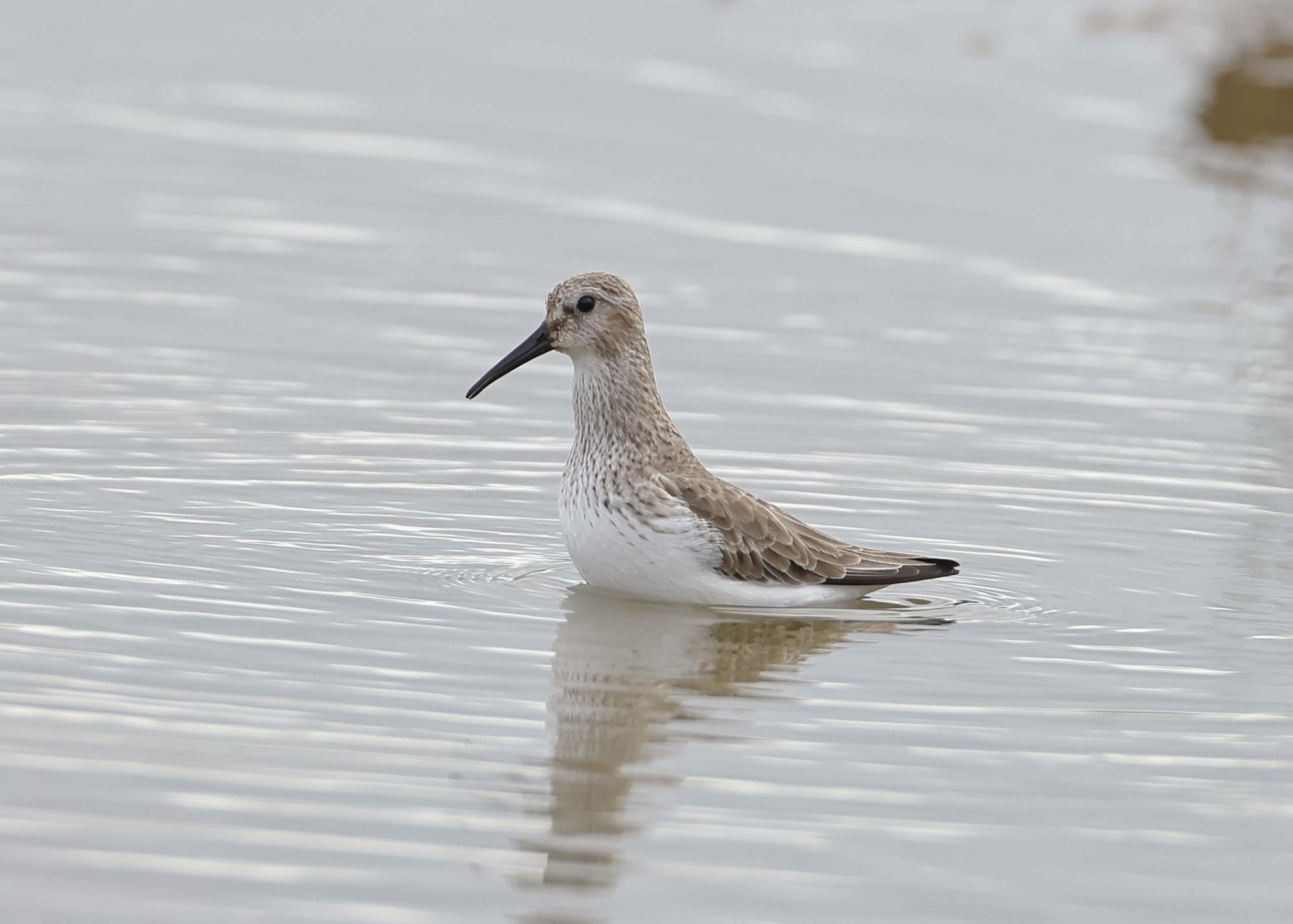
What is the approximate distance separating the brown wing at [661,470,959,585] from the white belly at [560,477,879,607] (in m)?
0.08

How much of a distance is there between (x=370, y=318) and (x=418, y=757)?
27.4 ft

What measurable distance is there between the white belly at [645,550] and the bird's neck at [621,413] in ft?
0.90

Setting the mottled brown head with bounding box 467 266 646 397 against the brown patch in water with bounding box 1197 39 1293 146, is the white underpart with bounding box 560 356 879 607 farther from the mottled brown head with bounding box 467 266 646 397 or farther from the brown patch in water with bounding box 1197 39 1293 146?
the brown patch in water with bounding box 1197 39 1293 146

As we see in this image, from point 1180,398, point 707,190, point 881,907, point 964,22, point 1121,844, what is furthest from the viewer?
point 964,22

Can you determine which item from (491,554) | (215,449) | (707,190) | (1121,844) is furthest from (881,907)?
(707,190)

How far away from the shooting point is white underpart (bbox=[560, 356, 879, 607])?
398 inches

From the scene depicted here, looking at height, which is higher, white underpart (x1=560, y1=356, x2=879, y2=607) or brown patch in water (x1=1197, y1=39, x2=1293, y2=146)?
brown patch in water (x1=1197, y1=39, x2=1293, y2=146)

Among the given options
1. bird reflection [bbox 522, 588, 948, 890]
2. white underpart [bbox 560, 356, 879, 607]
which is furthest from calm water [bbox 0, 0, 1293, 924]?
white underpart [bbox 560, 356, 879, 607]

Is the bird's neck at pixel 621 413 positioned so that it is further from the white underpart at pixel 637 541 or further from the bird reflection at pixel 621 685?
the bird reflection at pixel 621 685

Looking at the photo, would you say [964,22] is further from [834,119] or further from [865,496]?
[865,496]

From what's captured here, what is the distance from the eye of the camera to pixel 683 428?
13.8 metres

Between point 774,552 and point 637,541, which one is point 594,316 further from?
point 774,552

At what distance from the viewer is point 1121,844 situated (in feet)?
24.7

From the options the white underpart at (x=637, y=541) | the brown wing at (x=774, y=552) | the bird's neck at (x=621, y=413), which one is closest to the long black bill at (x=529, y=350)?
the bird's neck at (x=621, y=413)
